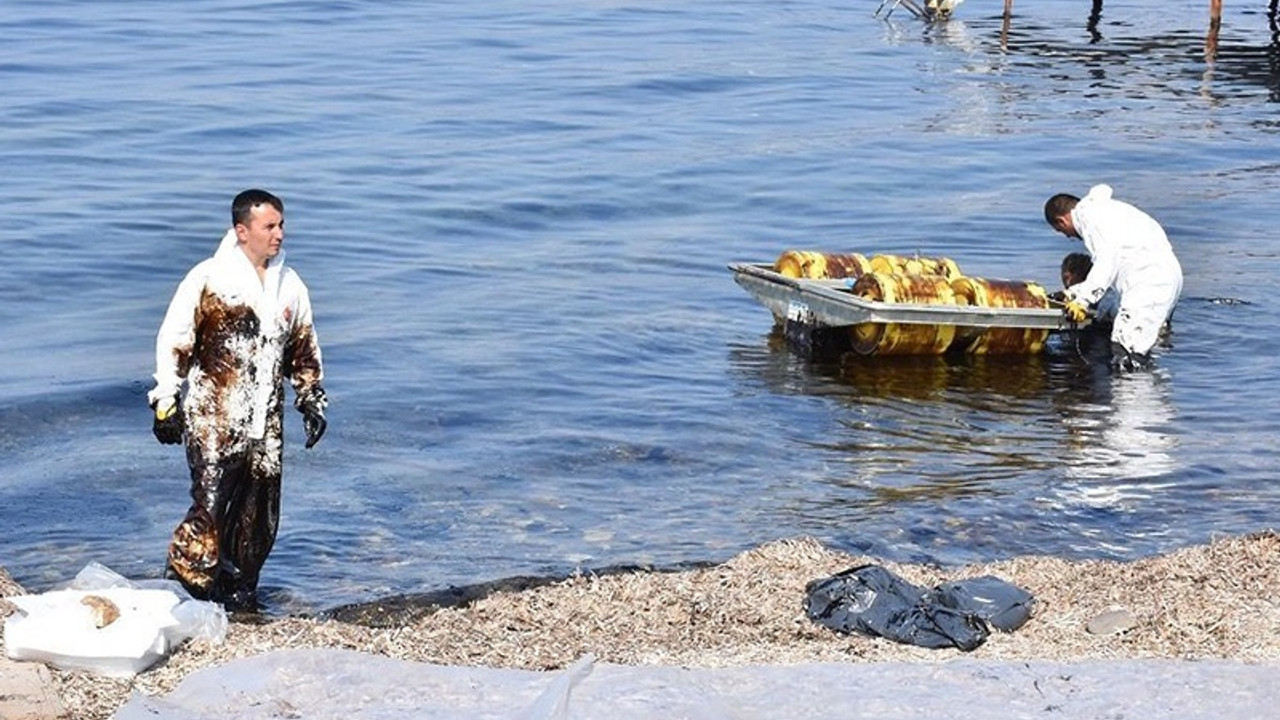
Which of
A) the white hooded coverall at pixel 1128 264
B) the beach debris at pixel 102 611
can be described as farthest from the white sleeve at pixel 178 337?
the white hooded coverall at pixel 1128 264

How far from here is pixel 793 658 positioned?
24.3 feet

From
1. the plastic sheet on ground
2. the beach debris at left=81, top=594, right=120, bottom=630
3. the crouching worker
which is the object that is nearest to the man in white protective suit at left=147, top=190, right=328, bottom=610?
the beach debris at left=81, top=594, right=120, bottom=630

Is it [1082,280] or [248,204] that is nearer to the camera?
[248,204]

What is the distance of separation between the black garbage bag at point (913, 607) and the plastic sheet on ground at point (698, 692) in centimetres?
96

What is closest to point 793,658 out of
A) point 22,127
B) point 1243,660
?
point 1243,660

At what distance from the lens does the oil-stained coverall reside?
27.6 ft

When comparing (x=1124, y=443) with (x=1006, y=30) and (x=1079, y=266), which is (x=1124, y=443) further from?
(x=1006, y=30)

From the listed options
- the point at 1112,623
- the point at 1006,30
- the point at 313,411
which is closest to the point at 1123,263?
the point at 1112,623

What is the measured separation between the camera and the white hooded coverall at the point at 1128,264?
48.8ft

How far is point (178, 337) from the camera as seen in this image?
8359 millimetres

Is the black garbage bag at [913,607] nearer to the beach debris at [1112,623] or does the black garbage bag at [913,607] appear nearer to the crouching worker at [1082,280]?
the beach debris at [1112,623]

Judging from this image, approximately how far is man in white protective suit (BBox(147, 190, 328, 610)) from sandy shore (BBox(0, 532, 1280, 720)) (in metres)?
0.58

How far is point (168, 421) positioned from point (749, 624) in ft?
8.44

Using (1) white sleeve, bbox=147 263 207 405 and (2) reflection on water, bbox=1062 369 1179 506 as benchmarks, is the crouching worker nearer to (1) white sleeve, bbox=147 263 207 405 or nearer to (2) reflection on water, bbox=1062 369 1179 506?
(2) reflection on water, bbox=1062 369 1179 506
